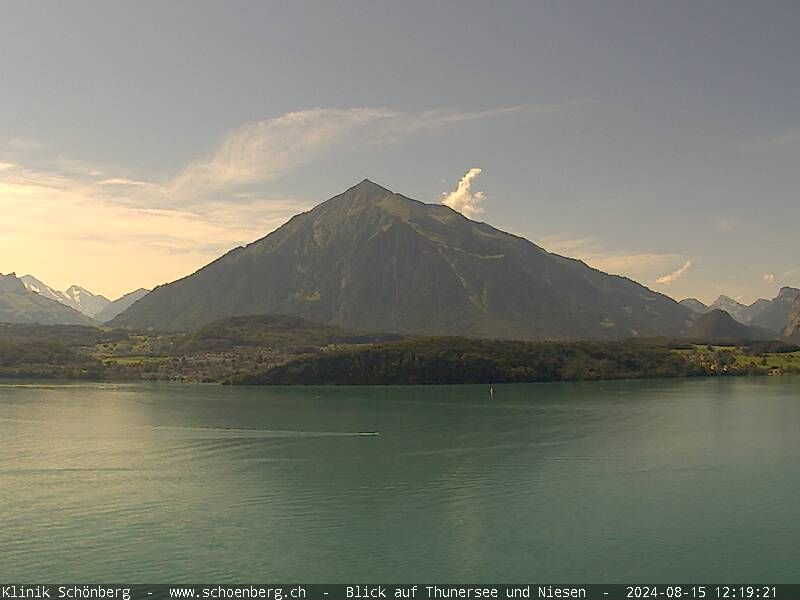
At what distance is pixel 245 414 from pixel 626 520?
6305cm

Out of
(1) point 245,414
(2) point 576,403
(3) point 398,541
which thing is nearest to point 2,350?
(1) point 245,414

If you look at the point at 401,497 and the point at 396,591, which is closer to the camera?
the point at 396,591

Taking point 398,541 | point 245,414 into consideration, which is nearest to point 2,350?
point 245,414

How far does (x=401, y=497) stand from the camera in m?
44.8

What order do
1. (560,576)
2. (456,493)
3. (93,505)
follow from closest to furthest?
(560,576)
(93,505)
(456,493)

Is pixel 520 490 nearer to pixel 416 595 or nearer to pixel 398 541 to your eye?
pixel 398 541

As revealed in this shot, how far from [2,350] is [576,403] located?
479 feet

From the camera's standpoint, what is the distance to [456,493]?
4556cm

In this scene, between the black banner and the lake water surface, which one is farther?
the lake water surface

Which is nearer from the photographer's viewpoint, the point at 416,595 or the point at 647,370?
the point at 416,595

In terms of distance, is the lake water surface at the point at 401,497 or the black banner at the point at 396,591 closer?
the black banner at the point at 396,591

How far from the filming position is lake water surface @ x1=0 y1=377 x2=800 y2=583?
1251 inches

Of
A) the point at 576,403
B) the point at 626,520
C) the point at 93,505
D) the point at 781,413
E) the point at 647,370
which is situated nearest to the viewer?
the point at 626,520

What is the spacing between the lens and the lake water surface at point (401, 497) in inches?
1251
